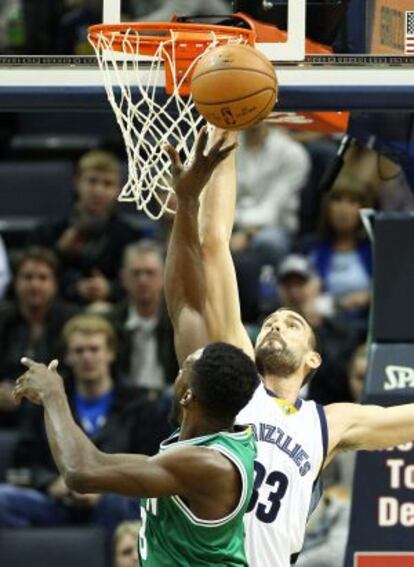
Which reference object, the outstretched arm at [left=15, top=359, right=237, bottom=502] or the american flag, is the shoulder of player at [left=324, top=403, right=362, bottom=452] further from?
the american flag

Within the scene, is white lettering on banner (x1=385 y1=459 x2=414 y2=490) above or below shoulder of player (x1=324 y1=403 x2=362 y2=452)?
below

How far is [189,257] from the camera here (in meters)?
6.43

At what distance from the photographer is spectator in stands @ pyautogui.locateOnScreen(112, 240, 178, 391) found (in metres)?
10.5

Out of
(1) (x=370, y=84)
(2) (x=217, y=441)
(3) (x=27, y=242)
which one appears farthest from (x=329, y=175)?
(3) (x=27, y=242)

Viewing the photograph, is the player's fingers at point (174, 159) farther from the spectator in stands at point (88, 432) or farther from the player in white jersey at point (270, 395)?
the spectator in stands at point (88, 432)

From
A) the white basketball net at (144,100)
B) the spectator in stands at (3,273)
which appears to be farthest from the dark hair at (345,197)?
the white basketball net at (144,100)

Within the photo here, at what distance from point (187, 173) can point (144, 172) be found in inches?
24.3

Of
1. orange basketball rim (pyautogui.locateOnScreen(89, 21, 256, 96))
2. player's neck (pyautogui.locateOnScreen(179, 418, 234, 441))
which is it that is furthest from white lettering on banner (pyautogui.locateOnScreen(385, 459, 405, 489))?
player's neck (pyautogui.locateOnScreen(179, 418, 234, 441))

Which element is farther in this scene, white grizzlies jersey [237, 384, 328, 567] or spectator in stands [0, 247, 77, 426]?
spectator in stands [0, 247, 77, 426]

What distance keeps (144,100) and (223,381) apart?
166cm

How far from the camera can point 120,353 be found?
1050 cm

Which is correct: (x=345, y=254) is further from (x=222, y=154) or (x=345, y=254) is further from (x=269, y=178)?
(x=222, y=154)

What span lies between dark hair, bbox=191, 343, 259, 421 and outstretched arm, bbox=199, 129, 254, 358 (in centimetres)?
79

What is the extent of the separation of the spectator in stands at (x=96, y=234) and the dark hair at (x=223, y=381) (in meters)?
5.48
